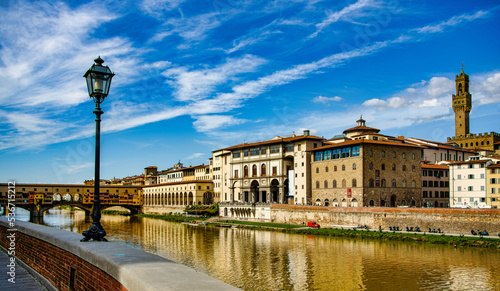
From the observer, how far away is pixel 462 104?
127125 millimetres

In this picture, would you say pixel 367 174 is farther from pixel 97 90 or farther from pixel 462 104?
pixel 462 104

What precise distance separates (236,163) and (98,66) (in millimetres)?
76063

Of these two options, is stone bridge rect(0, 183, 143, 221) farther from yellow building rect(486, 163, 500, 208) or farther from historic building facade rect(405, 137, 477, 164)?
yellow building rect(486, 163, 500, 208)

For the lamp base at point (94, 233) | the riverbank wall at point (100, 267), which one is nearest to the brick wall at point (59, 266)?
the riverbank wall at point (100, 267)

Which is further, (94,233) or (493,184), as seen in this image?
(493,184)

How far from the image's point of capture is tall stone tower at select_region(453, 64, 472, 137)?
127m

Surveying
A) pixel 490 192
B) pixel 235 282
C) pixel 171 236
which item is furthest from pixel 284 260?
pixel 490 192

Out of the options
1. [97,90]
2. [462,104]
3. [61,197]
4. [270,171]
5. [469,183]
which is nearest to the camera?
[97,90]

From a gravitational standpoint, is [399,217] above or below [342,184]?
below

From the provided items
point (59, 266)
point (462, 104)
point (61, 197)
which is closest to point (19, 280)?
point (59, 266)

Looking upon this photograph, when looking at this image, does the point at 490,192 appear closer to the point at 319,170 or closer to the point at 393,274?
the point at 319,170

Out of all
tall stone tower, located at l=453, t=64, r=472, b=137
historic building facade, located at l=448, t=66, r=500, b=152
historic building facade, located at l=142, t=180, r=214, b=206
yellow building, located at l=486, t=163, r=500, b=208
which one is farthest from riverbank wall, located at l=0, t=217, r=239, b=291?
tall stone tower, located at l=453, t=64, r=472, b=137

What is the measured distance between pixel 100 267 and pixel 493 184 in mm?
63523

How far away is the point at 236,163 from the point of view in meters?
86.5
